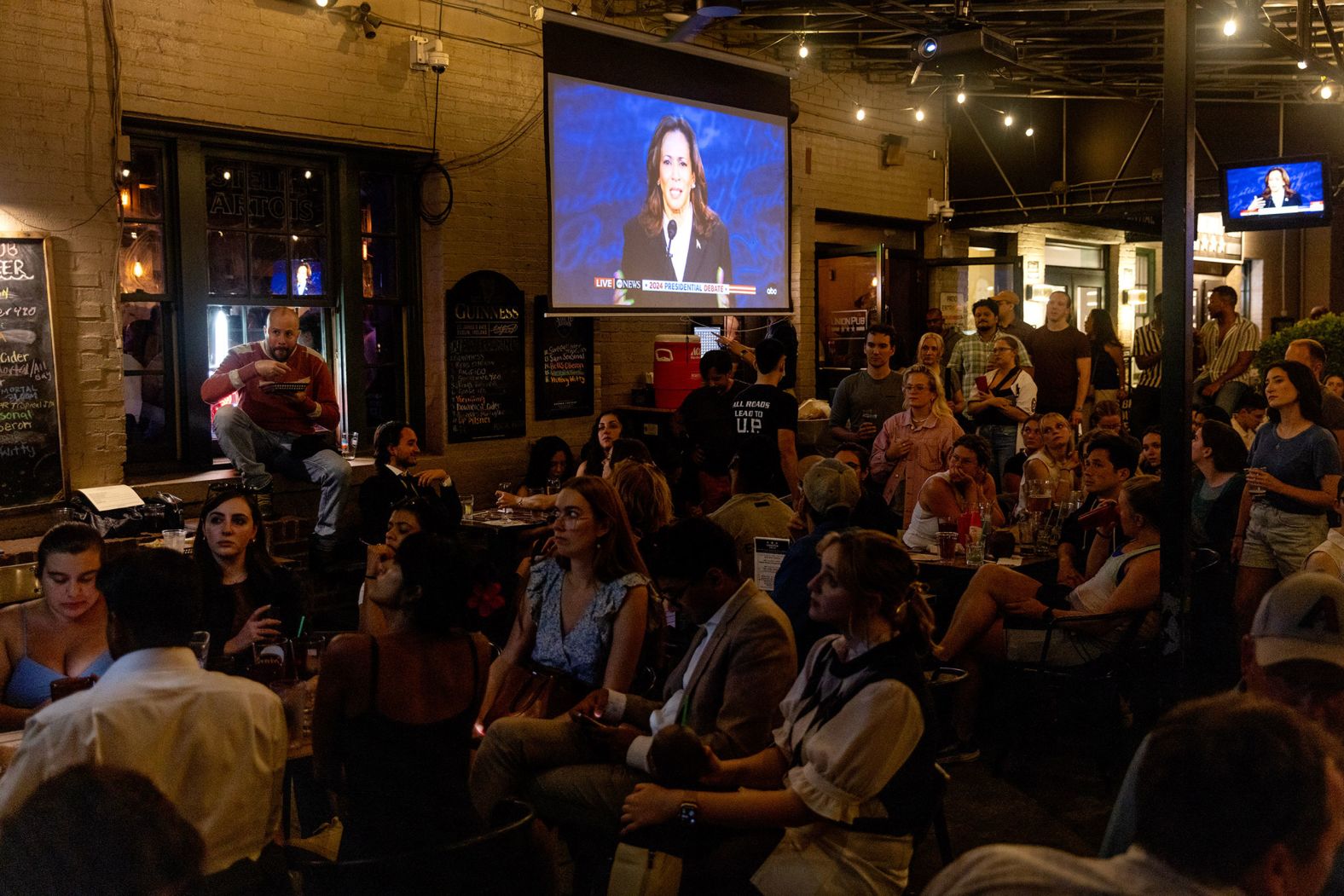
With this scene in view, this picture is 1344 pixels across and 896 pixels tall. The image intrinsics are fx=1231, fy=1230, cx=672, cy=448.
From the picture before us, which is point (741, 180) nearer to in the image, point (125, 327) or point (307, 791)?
point (125, 327)

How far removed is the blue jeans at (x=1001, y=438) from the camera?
29.0 feet

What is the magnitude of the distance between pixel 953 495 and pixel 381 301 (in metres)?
4.61

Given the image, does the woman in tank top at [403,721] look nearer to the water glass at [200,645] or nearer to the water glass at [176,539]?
the water glass at [200,645]

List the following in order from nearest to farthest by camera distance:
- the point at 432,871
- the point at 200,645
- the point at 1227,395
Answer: the point at 432,871 → the point at 200,645 → the point at 1227,395

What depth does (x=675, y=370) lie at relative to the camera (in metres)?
10.4

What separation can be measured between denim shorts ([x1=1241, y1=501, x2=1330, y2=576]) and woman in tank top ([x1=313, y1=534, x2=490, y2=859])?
14.5 ft

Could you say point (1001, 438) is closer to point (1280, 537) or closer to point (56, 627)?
point (1280, 537)

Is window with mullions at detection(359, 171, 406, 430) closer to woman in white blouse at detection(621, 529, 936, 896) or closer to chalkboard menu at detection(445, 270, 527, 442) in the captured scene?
chalkboard menu at detection(445, 270, 527, 442)

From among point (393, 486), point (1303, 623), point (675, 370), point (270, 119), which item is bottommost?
point (393, 486)

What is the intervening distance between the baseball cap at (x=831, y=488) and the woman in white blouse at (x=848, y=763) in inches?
63.0

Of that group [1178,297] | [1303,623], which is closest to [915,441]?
[1178,297]

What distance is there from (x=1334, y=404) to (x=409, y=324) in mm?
6320

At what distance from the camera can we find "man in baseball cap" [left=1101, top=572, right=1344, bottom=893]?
2.60 metres

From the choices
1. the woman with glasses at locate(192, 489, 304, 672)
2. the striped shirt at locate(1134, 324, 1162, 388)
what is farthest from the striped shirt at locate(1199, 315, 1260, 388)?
the woman with glasses at locate(192, 489, 304, 672)
